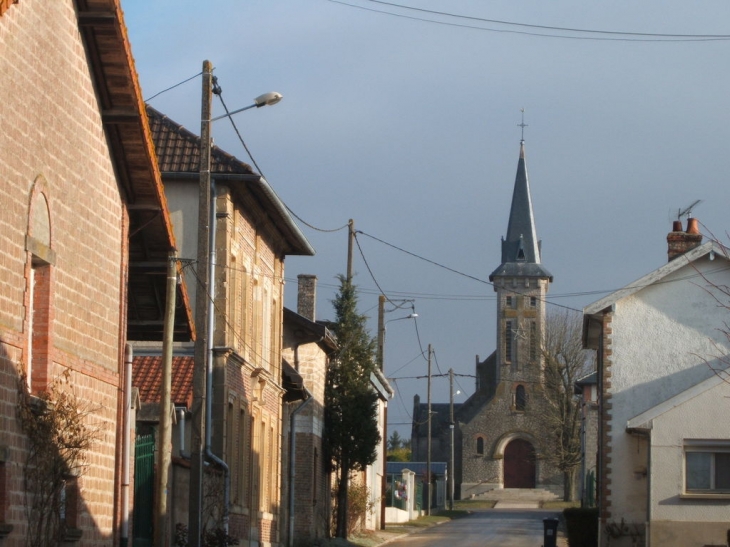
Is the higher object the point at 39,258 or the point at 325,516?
Result: the point at 39,258

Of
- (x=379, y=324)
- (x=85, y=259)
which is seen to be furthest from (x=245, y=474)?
(x=379, y=324)

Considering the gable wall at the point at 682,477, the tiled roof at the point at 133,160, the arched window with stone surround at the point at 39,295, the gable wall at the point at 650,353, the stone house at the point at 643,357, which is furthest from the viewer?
the gable wall at the point at 650,353

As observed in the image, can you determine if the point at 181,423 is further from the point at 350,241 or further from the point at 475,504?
the point at 475,504

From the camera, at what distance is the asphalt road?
35.3 m

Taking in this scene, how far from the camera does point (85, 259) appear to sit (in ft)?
47.4

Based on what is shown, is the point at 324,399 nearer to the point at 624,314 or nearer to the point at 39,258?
the point at 624,314

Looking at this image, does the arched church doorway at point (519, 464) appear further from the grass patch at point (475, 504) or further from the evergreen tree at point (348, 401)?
the evergreen tree at point (348, 401)

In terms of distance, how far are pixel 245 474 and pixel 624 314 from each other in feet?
29.6

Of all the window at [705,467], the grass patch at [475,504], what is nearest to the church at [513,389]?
the grass patch at [475,504]

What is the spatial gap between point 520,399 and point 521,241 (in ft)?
43.9

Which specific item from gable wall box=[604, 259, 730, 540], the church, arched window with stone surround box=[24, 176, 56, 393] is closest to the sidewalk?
gable wall box=[604, 259, 730, 540]

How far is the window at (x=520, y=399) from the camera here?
9844 cm

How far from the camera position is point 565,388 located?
73.8m

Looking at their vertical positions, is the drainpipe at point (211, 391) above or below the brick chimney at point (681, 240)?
below
